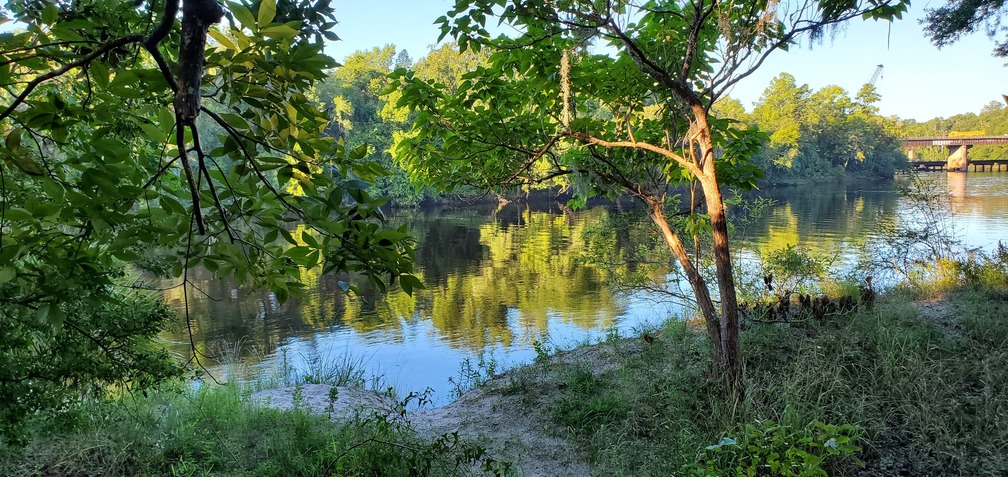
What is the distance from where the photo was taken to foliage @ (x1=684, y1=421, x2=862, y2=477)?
2352 mm

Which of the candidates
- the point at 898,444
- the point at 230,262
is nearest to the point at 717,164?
the point at 898,444

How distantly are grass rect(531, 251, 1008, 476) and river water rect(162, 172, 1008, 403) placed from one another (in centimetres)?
170

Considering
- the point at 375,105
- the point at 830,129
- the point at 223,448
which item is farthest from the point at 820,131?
the point at 223,448

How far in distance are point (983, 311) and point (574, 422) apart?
4.56m

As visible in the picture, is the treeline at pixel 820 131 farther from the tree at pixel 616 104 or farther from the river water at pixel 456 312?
the tree at pixel 616 104

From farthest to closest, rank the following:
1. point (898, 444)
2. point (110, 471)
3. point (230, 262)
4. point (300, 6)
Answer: point (898, 444)
point (110, 471)
point (300, 6)
point (230, 262)

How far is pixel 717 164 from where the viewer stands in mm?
4539

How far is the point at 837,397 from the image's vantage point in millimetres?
4141

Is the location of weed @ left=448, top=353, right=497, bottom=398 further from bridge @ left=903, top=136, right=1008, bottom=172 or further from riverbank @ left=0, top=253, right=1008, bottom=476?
bridge @ left=903, top=136, right=1008, bottom=172

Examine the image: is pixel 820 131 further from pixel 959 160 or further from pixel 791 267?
pixel 791 267

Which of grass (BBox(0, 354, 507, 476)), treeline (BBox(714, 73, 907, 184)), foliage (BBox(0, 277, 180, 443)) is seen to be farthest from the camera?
treeline (BBox(714, 73, 907, 184))

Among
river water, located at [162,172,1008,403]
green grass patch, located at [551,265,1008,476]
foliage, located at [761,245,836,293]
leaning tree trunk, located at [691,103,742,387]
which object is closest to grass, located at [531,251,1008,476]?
green grass patch, located at [551,265,1008,476]

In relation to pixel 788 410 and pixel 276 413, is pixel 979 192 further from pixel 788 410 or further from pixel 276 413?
pixel 276 413

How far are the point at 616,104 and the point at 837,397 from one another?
309 centimetres
